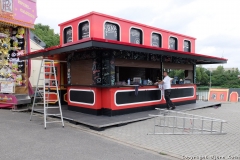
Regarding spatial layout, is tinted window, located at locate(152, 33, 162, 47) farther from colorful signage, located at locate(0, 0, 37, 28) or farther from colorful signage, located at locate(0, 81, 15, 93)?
colorful signage, located at locate(0, 81, 15, 93)

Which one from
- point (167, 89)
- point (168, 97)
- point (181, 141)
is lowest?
point (181, 141)

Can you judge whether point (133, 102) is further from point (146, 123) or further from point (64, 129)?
point (64, 129)

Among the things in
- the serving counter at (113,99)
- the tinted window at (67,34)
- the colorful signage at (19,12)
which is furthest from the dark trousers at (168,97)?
the colorful signage at (19,12)

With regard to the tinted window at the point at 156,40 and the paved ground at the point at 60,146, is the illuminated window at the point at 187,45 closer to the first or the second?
the tinted window at the point at 156,40

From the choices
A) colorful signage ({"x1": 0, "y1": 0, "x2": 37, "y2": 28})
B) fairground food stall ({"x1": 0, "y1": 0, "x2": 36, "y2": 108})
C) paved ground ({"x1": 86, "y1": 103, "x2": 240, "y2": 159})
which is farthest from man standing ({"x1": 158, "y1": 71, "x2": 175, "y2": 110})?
colorful signage ({"x1": 0, "y1": 0, "x2": 37, "y2": 28})

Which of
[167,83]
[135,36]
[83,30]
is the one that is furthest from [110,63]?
[135,36]

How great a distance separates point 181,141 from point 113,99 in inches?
127

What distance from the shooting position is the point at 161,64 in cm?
1009

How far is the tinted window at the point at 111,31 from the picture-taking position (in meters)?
8.99

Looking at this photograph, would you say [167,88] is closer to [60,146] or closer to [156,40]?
[156,40]

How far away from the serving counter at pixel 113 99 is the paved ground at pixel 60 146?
1.60 meters

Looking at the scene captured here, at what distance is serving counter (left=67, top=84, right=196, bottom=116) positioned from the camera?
7941mm

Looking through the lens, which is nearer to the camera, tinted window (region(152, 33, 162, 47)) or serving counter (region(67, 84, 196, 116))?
serving counter (region(67, 84, 196, 116))

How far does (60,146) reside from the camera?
16.2 ft
